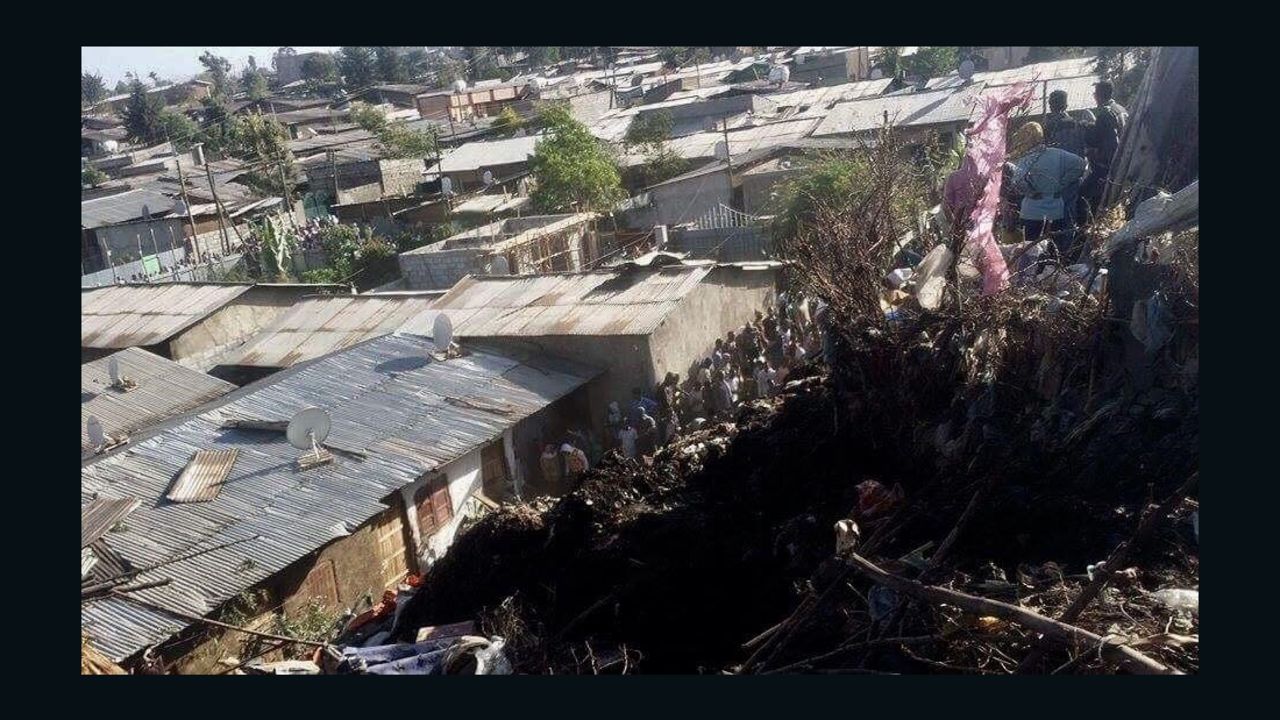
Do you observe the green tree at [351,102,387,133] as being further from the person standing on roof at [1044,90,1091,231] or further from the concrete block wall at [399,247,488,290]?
the person standing on roof at [1044,90,1091,231]

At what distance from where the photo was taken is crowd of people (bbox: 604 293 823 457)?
9070mm

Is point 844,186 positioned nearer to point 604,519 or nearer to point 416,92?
point 604,519

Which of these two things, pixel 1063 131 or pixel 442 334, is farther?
pixel 442 334

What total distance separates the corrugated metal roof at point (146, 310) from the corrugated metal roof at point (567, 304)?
3198 millimetres

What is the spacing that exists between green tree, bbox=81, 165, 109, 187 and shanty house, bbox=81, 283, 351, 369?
13314 millimetres

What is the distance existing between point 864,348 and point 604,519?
1.65m

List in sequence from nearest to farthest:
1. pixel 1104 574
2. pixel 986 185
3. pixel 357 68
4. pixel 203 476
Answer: pixel 1104 574 → pixel 986 185 → pixel 203 476 → pixel 357 68

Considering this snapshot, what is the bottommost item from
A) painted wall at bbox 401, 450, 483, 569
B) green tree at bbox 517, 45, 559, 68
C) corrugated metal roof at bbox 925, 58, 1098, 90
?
painted wall at bbox 401, 450, 483, 569

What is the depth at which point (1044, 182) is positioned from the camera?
6996 millimetres

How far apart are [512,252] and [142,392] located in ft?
18.1

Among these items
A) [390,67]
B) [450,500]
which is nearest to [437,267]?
[450,500]

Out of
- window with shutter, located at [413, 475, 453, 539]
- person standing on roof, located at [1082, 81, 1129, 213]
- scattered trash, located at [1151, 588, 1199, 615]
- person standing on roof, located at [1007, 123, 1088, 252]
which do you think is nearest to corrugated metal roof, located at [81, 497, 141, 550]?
window with shutter, located at [413, 475, 453, 539]

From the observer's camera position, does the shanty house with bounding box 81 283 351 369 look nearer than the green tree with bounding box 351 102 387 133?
Yes

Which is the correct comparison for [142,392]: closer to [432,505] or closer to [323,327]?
[323,327]
